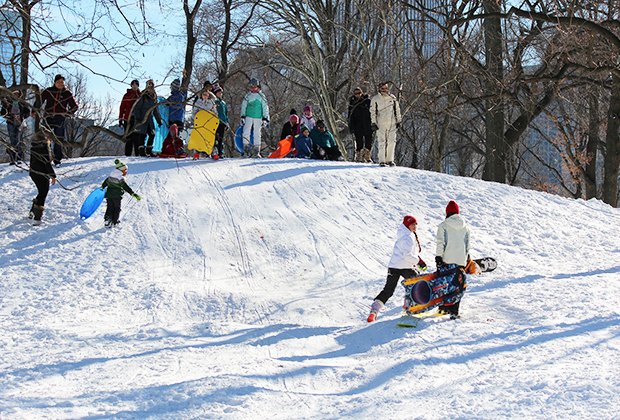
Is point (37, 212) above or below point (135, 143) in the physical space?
below

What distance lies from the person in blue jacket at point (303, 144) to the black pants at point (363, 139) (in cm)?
131

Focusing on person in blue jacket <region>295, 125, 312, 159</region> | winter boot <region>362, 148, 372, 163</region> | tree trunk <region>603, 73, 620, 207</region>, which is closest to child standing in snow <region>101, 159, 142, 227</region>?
person in blue jacket <region>295, 125, 312, 159</region>

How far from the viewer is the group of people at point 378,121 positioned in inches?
664

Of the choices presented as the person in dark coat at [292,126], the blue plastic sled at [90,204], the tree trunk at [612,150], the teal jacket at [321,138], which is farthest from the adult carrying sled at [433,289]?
the tree trunk at [612,150]

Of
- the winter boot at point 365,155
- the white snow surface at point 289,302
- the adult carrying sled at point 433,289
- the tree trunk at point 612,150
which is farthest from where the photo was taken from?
the tree trunk at point 612,150

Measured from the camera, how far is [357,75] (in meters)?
30.8

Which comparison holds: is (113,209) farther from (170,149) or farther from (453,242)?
(453,242)

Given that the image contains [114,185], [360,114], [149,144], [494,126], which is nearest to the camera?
[114,185]

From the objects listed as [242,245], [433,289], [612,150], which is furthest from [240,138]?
[612,150]

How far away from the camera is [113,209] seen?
→ 522 inches

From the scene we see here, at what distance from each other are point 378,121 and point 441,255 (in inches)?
320

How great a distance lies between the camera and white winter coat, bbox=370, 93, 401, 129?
16.8 m

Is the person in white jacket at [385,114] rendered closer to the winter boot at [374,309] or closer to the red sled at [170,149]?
the red sled at [170,149]

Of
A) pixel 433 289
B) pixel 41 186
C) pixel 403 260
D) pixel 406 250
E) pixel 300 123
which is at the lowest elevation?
pixel 433 289
